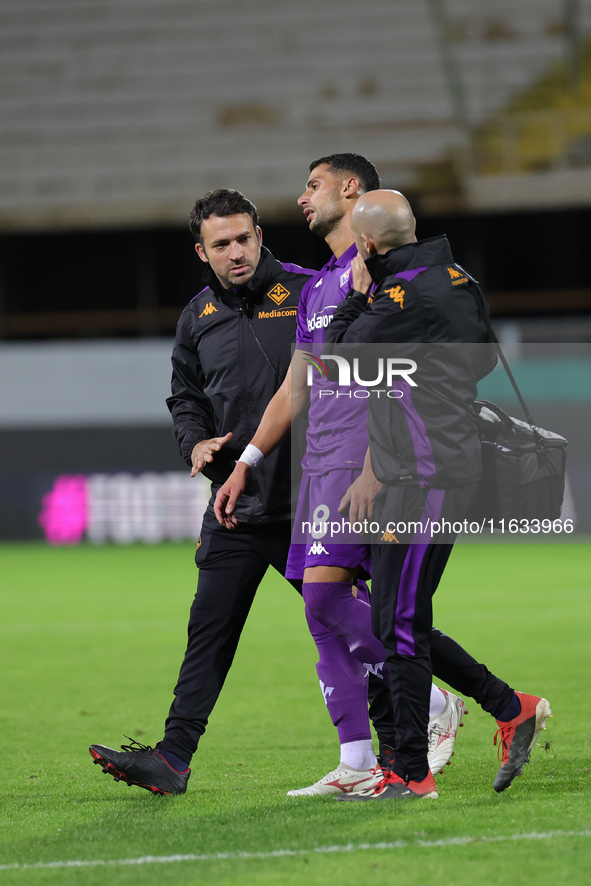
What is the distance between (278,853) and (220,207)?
2.41 meters

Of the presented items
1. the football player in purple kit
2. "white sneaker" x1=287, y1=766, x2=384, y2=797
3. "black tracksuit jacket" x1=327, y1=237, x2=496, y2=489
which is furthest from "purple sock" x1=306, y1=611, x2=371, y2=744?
"black tracksuit jacket" x1=327, y1=237, x2=496, y2=489

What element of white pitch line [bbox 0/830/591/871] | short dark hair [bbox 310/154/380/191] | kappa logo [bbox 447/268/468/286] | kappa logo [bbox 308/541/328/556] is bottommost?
white pitch line [bbox 0/830/591/871]

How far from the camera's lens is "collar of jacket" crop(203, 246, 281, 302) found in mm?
4543

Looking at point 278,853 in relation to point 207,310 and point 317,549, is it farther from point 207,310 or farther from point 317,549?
point 207,310

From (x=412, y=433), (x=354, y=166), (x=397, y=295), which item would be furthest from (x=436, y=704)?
Answer: (x=354, y=166)

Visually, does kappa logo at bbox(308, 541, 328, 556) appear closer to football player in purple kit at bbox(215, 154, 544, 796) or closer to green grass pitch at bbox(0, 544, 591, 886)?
football player in purple kit at bbox(215, 154, 544, 796)

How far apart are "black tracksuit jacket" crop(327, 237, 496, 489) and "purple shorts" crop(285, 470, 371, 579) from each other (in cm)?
30

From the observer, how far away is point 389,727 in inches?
171

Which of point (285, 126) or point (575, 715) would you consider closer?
point (575, 715)

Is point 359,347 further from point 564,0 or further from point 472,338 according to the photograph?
point 564,0

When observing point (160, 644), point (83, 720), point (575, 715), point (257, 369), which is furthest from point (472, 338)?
point (160, 644)

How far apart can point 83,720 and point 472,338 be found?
11.1 feet

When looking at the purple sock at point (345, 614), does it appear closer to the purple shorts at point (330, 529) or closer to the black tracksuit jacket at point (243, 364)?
the purple shorts at point (330, 529)

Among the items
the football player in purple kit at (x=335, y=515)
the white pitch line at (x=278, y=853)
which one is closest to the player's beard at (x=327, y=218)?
the football player in purple kit at (x=335, y=515)
